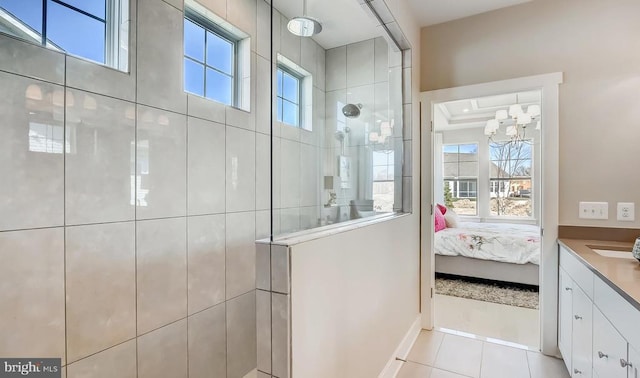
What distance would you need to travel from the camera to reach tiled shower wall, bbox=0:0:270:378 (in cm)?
118

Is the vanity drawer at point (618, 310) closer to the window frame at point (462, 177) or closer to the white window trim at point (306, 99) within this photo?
the white window trim at point (306, 99)

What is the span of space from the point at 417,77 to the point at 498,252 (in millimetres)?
2504

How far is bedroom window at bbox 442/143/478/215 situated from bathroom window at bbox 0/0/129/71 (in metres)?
6.31

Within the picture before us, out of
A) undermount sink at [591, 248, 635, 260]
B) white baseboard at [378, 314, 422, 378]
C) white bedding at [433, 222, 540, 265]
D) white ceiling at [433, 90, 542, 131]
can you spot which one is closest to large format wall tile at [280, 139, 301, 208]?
white baseboard at [378, 314, 422, 378]

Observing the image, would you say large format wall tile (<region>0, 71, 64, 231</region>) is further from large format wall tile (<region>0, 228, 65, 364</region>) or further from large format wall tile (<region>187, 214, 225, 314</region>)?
large format wall tile (<region>187, 214, 225, 314</region>)

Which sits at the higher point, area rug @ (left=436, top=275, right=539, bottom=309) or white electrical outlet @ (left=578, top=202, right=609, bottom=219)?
white electrical outlet @ (left=578, top=202, right=609, bottom=219)

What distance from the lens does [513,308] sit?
3.19 meters

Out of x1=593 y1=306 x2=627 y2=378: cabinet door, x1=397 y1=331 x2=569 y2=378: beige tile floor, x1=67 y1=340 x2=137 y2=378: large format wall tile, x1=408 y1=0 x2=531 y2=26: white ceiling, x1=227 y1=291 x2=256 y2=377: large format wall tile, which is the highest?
x1=408 y1=0 x2=531 y2=26: white ceiling

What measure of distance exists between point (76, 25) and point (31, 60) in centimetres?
35

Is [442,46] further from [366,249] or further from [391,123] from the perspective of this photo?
[366,249]

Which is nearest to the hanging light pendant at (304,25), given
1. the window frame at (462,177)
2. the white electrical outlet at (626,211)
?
the white electrical outlet at (626,211)

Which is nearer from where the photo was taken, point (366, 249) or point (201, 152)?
point (366, 249)

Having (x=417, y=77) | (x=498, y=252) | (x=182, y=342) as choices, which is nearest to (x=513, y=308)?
(x=498, y=252)

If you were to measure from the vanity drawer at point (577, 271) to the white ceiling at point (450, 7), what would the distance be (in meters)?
1.97
